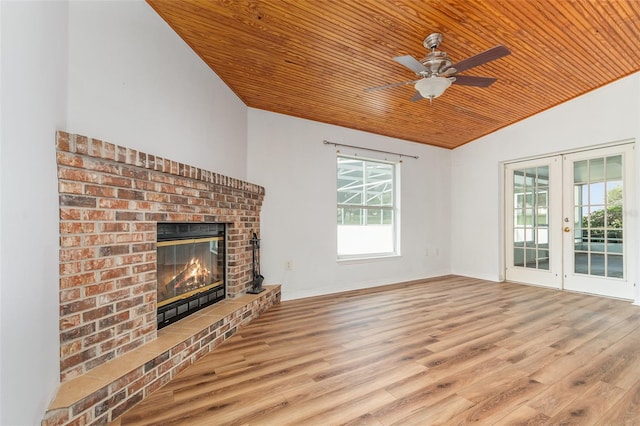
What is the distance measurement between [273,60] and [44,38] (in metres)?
1.87

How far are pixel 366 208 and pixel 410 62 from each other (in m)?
2.81

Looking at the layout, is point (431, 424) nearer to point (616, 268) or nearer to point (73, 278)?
point (73, 278)

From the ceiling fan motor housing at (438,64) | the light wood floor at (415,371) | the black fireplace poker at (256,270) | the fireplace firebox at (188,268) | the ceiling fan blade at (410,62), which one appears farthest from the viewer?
the black fireplace poker at (256,270)

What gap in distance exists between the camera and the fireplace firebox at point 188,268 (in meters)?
2.42

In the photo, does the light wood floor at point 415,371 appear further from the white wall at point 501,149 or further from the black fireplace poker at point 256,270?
the white wall at point 501,149

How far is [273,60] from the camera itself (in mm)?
2943

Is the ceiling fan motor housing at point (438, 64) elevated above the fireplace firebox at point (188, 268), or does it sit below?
above

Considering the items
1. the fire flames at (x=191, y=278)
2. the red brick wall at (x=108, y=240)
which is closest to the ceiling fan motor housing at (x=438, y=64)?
the red brick wall at (x=108, y=240)

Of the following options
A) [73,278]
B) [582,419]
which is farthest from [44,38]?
[582,419]

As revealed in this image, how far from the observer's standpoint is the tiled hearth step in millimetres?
1458

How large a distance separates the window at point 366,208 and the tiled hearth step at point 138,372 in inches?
94.3

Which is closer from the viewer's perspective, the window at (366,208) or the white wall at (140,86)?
the white wall at (140,86)

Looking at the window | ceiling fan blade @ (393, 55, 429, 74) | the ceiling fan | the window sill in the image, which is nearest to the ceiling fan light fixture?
the ceiling fan

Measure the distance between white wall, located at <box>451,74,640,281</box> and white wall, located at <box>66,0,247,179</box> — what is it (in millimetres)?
4703
